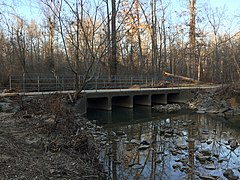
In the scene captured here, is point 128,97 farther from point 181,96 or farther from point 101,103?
point 181,96

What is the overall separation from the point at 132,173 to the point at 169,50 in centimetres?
3780

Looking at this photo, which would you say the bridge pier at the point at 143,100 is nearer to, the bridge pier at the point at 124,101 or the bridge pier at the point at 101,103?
the bridge pier at the point at 124,101

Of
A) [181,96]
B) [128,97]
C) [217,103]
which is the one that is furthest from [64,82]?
[217,103]

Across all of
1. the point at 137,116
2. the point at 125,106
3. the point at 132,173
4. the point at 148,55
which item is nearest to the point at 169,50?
the point at 148,55

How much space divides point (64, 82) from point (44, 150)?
14.4 m

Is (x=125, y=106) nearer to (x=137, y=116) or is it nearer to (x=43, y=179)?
(x=137, y=116)

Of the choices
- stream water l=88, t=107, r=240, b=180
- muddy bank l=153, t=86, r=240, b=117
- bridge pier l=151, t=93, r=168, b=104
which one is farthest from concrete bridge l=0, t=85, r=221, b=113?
stream water l=88, t=107, r=240, b=180

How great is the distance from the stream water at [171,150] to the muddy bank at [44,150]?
950 mm

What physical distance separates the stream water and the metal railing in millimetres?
5628

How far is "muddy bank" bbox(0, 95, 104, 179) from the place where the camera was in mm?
4730

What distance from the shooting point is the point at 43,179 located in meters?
4.41

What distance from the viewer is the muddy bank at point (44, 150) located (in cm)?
473

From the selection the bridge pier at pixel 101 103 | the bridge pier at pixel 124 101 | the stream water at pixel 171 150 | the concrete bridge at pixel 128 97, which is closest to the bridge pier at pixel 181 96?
the concrete bridge at pixel 128 97

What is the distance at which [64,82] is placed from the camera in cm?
2000
